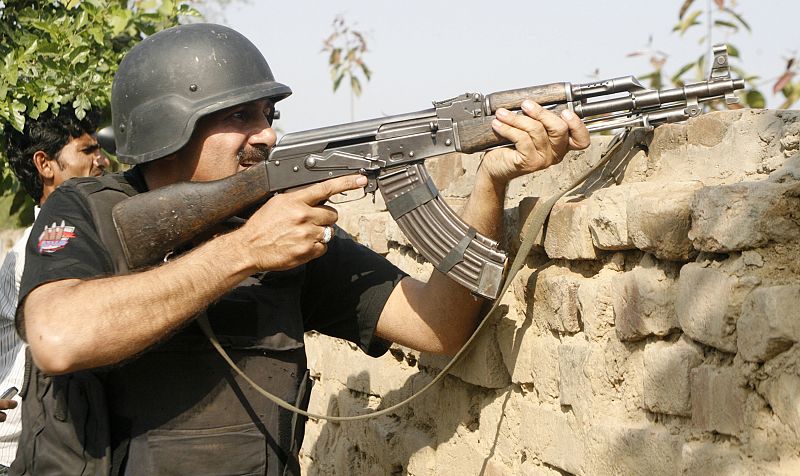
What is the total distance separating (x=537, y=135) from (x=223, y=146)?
3.34ft

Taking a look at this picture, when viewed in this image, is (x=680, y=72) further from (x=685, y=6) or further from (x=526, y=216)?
(x=526, y=216)

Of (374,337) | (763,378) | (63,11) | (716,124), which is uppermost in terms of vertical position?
(63,11)

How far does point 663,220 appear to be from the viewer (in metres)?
2.40

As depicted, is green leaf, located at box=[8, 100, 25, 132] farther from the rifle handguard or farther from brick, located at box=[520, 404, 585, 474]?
brick, located at box=[520, 404, 585, 474]

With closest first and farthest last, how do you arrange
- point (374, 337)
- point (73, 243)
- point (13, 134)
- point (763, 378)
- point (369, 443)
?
point (763, 378) < point (73, 243) < point (374, 337) < point (369, 443) < point (13, 134)

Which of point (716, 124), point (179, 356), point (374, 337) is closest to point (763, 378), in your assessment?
point (716, 124)

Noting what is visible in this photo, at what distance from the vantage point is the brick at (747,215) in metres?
2.11

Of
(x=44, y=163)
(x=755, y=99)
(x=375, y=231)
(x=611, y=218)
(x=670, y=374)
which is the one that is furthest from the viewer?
(x=755, y=99)

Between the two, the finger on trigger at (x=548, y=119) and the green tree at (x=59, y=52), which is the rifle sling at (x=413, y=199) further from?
the green tree at (x=59, y=52)

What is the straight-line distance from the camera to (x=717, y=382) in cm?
220

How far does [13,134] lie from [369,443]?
7.13 ft

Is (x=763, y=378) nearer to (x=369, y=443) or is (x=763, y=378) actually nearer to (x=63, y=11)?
(x=369, y=443)

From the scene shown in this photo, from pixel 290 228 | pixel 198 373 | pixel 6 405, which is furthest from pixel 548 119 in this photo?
pixel 6 405

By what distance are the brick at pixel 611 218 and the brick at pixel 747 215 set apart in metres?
0.31
